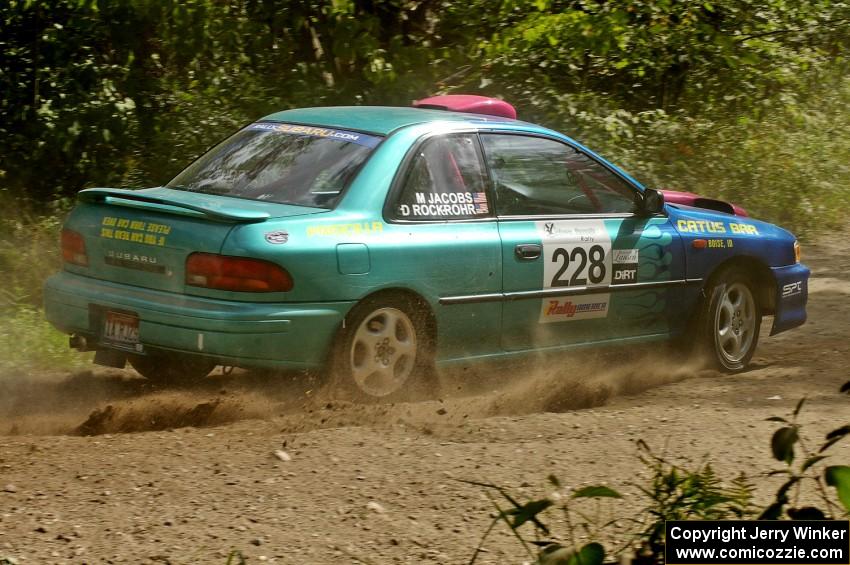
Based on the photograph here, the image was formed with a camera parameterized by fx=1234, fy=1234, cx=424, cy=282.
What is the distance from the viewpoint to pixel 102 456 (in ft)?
16.4

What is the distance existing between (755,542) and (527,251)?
3.81 meters

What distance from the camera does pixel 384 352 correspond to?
6117 mm

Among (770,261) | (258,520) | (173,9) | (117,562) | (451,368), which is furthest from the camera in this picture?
(173,9)

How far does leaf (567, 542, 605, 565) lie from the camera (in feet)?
8.32

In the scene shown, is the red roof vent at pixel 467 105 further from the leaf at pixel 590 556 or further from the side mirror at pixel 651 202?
the leaf at pixel 590 556

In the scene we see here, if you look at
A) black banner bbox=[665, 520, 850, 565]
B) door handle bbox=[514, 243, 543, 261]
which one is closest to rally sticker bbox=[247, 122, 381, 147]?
door handle bbox=[514, 243, 543, 261]

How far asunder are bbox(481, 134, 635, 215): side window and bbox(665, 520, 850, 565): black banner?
3807 mm

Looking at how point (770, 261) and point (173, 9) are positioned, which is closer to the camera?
point (770, 261)

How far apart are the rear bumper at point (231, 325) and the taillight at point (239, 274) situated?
78mm

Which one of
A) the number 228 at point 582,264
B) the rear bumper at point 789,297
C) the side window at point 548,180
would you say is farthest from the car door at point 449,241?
the rear bumper at point 789,297

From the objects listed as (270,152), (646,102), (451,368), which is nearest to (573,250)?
(451,368)

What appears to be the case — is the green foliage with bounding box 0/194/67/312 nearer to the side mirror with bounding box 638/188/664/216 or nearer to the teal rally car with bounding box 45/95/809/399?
the teal rally car with bounding box 45/95/809/399

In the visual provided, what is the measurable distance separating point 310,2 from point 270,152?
4259 mm

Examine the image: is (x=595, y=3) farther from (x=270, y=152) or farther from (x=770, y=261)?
(x=270, y=152)
